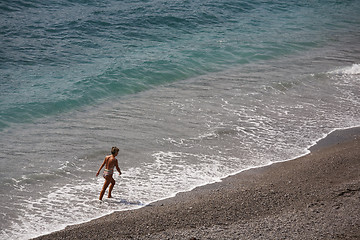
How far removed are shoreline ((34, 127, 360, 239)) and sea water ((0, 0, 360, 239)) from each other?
0.43m

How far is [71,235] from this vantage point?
691cm

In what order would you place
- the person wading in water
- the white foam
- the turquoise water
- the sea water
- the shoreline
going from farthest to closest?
1. the white foam
2. the turquoise water
3. the sea water
4. the person wading in water
5. the shoreline

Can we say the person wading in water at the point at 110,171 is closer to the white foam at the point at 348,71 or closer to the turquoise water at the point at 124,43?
the turquoise water at the point at 124,43

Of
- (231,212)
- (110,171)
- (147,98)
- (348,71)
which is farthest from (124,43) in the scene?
(231,212)

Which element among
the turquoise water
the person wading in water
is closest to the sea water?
the turquoise water

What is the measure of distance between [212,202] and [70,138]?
15.5 feet

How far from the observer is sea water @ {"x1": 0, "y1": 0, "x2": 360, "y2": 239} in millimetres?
9000

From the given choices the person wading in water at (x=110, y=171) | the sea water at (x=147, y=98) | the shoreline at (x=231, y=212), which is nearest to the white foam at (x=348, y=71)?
the sea water at (x=147, y=98)

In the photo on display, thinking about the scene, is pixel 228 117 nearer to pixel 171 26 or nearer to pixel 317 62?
pixel 317 62

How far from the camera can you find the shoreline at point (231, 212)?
684cm

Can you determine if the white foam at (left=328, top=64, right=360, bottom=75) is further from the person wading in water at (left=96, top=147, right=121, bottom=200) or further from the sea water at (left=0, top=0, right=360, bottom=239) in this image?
the person wading in water at (left=96, top=147, right=121, bottom=200)

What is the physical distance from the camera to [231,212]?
7.47 metres

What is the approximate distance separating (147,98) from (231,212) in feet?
25.4

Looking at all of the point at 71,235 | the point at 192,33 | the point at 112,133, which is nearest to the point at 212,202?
the point at 71,235
